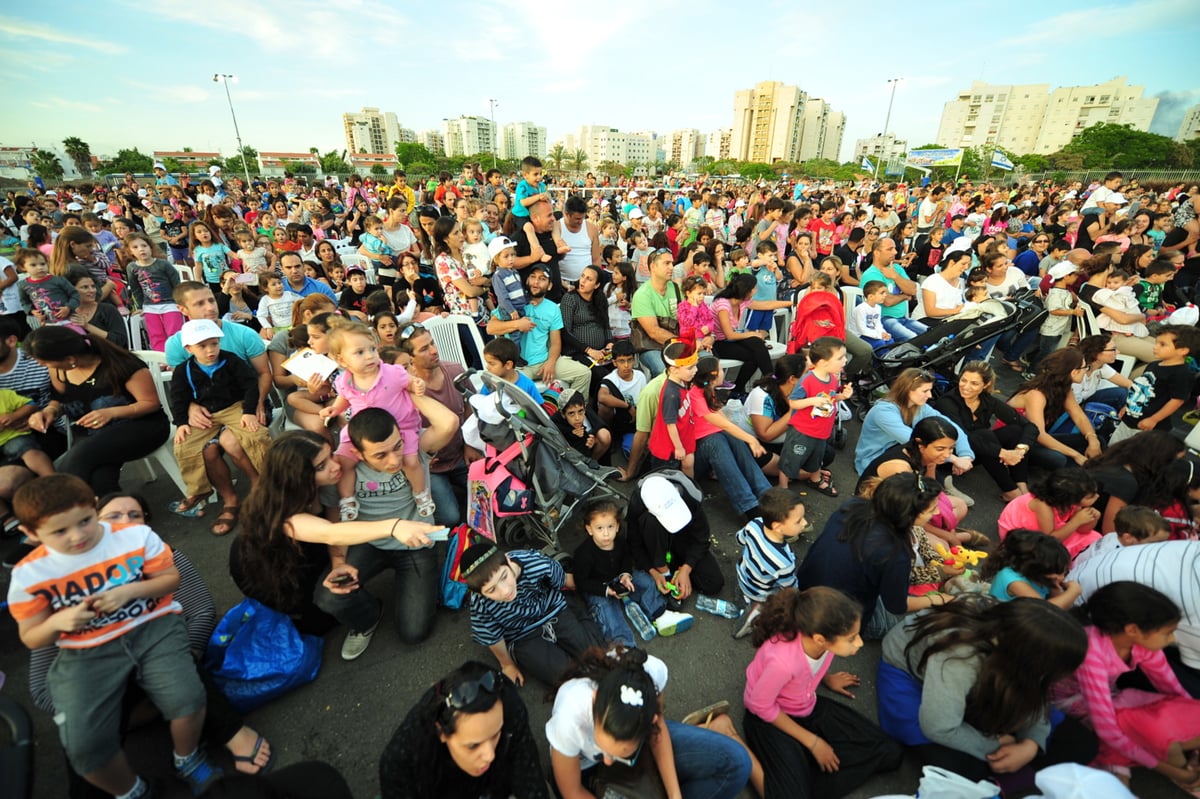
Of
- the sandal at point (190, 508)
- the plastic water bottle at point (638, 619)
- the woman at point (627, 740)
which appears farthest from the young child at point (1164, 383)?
the sandal at point (190, 508)

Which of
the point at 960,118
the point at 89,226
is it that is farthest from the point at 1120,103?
the point at 89,226

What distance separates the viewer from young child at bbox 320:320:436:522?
295 centimetres

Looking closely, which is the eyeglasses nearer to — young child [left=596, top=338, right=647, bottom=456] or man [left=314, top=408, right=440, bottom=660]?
man [left=314, top=408, right=440, bottom=660]

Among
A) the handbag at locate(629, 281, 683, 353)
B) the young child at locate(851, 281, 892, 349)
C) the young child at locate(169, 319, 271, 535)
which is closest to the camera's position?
the young child at locate(169, 319, 271, 535)

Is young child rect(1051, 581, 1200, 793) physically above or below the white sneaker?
above

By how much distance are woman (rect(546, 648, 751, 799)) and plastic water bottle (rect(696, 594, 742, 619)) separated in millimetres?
1090

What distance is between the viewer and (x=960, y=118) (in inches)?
4092

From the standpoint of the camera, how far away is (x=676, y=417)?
395 centimetres

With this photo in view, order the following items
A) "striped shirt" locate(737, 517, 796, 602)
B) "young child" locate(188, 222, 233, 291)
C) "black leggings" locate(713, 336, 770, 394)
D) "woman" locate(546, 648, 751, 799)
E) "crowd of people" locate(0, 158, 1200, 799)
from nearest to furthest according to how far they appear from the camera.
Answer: "woman" locate(546, 648, 751, 799)
"crowd of people" locate(0, 158, 1200, 799)
"striped shirt" locate(737, 517, 796, 602)
"black leggings" locate(713, 336, 770, 394)
"young child" locate(188, 222, 233, 291)

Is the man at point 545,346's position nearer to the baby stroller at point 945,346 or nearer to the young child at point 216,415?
the young child at point 216,415

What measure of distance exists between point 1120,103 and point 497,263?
15392cm

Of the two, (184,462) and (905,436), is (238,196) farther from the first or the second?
(905,436)

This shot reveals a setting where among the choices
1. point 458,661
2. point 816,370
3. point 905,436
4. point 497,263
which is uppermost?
point 497,263

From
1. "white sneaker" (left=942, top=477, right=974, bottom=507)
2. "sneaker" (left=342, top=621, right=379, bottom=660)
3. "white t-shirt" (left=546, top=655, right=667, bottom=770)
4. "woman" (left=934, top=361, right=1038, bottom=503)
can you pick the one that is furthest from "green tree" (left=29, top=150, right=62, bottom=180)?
"white sneaker" (left=942, top=477, right=974, bottom=507)
